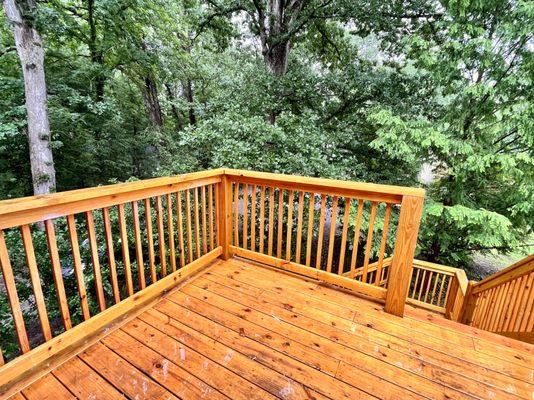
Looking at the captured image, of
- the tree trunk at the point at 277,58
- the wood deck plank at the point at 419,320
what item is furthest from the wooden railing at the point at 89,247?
the tree trunk at the point at 277,58

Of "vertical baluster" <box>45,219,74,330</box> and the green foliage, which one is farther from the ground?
the green foliage

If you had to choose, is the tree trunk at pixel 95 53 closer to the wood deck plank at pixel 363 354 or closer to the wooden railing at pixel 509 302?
the wood deck plank at pixel 363 354

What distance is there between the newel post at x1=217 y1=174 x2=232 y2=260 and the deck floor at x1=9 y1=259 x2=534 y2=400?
68cm

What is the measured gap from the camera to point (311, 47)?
8.58 m

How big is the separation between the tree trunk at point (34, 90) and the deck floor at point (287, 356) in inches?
210

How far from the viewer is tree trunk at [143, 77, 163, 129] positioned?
8453 mm

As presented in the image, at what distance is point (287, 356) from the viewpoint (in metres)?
1.66

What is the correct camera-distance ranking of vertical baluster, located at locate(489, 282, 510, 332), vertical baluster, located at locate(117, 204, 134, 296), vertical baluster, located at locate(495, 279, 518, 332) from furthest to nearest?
1. vertical baluster, located at locate(489, 282, 510, 332)
2. vertical baluster, located at locate(495, 279, 518, 332)
3. vertical baluster, located at locate(117, 204, 134, 296)

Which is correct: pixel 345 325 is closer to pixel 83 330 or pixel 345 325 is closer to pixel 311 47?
pixel 83 330

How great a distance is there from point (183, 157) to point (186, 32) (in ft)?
17.5

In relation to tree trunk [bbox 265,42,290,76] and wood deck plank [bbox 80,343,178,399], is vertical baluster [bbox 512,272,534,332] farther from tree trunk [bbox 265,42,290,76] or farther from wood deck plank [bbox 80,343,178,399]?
tree trunk [bbox 265,42,290,76]

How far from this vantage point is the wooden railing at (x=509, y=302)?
217cm

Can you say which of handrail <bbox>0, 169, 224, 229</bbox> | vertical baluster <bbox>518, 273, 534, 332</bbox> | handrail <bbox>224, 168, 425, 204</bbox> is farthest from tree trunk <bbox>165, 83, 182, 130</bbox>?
vertical baluster <bbox>518, 273, 534, 332</bbox>

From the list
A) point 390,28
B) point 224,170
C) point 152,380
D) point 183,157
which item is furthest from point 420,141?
point 152,380
